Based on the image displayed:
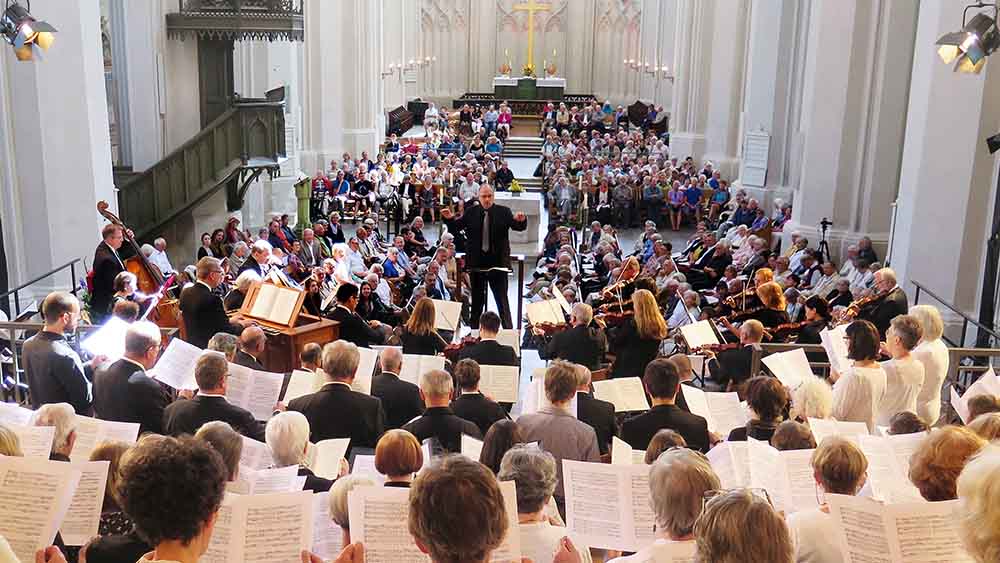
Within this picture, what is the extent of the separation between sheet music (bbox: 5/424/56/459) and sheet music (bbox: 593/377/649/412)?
3.32 m

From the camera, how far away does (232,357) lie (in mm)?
7098

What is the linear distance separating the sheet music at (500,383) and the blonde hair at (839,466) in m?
2.98

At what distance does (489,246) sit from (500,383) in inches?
169

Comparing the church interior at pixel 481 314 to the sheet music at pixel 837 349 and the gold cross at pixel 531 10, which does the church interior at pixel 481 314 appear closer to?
the sheet music at pixel 837 349

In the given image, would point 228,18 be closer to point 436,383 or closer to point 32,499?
point 436,383

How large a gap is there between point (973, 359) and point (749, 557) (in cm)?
854

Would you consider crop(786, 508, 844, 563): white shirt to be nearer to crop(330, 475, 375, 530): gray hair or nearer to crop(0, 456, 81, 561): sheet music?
crop(330, 475, 375, 530): gray hair

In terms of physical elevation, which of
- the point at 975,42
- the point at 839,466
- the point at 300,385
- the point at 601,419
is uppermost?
the point at 975,42

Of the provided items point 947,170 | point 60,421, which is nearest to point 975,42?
point 947,170

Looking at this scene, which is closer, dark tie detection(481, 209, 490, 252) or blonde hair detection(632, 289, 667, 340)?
blonde hair detection(632, 289, 667, 340)

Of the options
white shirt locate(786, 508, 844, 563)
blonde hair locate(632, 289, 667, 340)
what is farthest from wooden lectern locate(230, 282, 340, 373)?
white shirt locate(786, 508, 844, 563)

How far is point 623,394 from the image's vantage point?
6.55 meters

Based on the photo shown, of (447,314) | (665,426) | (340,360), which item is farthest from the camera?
(447,314)

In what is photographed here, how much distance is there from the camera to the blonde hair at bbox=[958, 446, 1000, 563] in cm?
253
